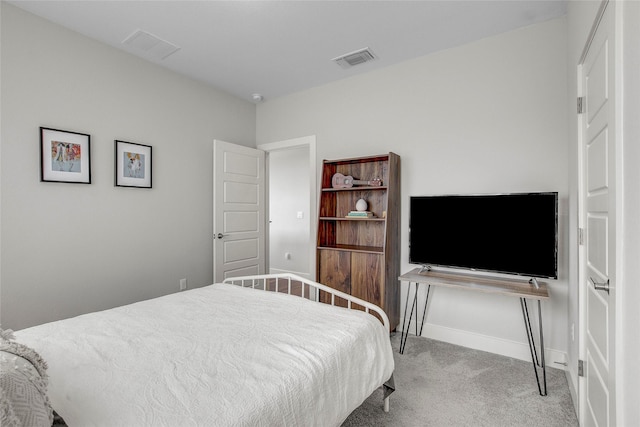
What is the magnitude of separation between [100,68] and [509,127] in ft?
11.9

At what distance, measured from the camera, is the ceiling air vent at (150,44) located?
8.86ft

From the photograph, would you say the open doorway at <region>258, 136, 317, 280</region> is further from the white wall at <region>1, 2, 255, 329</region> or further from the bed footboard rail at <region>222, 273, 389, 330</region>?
the white wall at <region>1, 2, 255, 329</region>

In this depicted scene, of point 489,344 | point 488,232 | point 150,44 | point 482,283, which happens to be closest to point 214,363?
point 482,283

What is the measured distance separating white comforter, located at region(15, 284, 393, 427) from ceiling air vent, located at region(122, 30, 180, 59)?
2.27m

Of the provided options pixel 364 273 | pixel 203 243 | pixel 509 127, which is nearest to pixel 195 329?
pixel 364 273

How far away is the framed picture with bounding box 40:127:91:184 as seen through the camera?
8.08ft

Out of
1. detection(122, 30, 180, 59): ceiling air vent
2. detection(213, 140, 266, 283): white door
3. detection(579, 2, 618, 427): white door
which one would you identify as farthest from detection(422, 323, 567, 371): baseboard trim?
detection(122, 30, 180, 59): ceiling air vent

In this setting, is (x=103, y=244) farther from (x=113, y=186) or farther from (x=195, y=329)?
(x=195, y=329)

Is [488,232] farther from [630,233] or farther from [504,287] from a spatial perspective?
[630,233]

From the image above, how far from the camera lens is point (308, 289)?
4195 millimetres

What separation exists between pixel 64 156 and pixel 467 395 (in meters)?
3.53

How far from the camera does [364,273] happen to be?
9.87 ft

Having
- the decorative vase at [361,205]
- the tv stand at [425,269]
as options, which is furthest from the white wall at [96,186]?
the tv stand at [425,269]

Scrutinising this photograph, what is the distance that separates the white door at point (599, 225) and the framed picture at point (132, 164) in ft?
11.3
